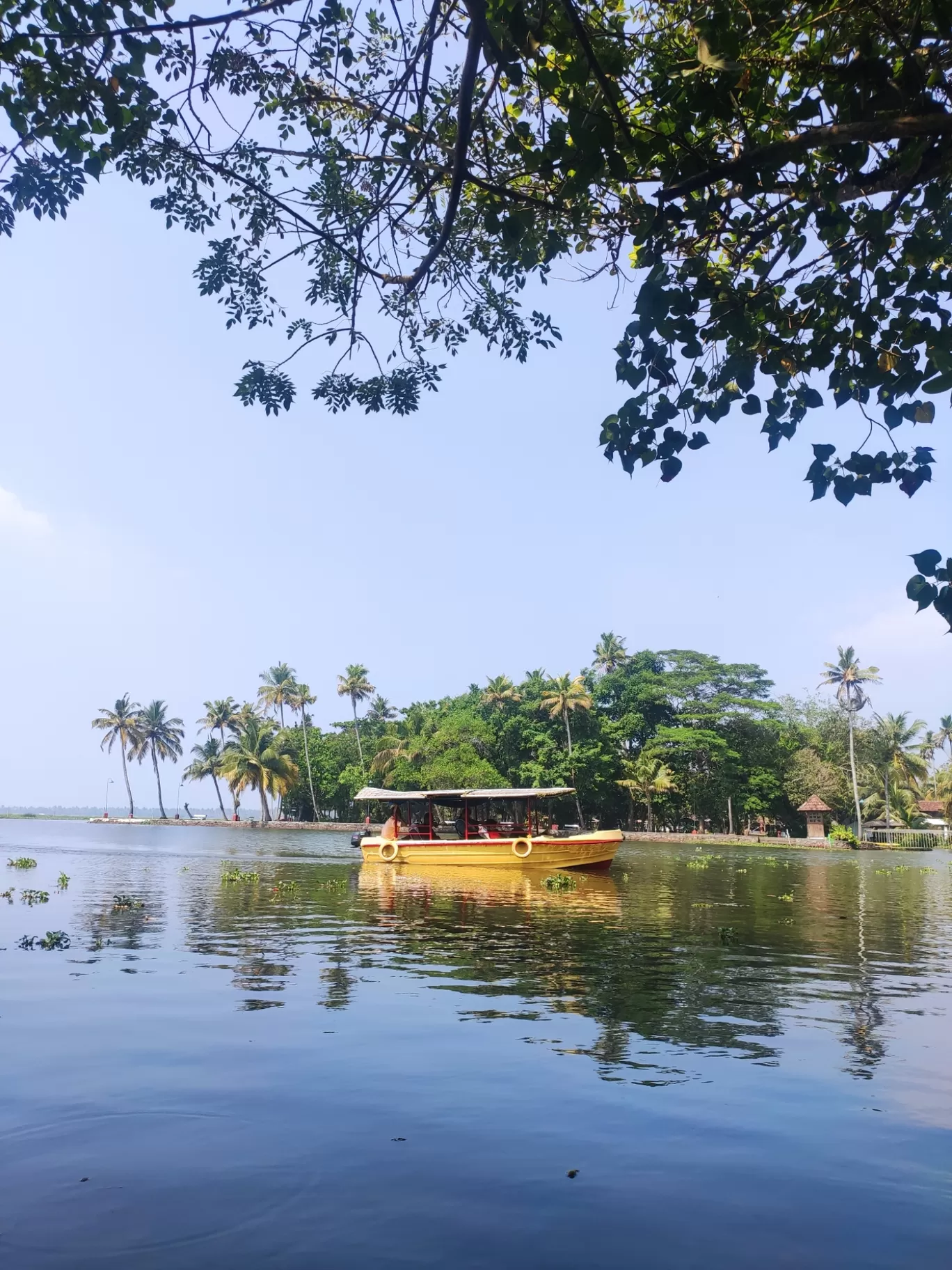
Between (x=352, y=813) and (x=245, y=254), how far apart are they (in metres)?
84.9

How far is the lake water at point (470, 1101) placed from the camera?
14.7ft

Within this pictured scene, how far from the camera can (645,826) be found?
75.6 m

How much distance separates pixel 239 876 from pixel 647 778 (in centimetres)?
4349

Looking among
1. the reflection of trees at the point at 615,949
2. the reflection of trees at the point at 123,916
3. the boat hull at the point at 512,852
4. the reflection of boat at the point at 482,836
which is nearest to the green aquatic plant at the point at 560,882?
the reflection of trees at the point at 615,949

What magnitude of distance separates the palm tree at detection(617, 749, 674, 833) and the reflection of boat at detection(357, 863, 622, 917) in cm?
3566

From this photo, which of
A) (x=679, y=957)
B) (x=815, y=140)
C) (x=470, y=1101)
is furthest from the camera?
(x=679, y=957)

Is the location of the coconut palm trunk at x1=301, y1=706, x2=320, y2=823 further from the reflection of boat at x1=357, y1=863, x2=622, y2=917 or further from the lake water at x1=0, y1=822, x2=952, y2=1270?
the lake water at x1=0, y1=822, x2=952, y2=1270

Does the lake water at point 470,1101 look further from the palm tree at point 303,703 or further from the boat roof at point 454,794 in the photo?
the palm tree at point 303,703

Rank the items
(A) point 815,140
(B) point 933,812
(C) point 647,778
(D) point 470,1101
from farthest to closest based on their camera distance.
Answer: (B) point 933,812 → (C) point 647,778 → (D) point 470,1101 → (A) point 815,140

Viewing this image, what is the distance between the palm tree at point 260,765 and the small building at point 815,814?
43.9 m

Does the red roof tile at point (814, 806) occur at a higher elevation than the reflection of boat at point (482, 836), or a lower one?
lower

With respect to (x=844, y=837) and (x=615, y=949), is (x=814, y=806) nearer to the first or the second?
(x=844, y=837)

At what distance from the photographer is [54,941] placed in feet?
45.3

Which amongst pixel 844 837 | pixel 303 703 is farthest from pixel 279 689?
pixel 844 837
